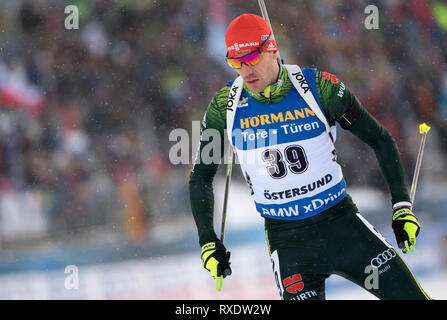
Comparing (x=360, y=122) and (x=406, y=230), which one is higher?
(x=360, y=122)

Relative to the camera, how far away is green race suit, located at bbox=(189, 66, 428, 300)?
336 cm

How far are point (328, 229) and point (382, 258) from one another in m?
0.32

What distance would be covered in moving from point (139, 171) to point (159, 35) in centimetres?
227

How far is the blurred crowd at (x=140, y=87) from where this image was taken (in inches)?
326

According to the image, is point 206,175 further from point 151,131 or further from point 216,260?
point 151,131

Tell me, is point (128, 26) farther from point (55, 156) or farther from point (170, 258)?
point (170, 258)

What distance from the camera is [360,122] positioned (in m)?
3.51

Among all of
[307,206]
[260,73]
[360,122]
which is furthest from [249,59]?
[307,206]

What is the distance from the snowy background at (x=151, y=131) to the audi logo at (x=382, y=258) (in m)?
3.50

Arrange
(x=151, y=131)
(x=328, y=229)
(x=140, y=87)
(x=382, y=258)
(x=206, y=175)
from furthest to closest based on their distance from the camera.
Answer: (x=140, y=87) → (x=151, y=131) → (x=206, y=175) → (x=328, y=229) → (x=382, y=258)

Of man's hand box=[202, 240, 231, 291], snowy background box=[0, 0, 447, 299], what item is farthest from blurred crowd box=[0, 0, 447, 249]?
man's hand box=[202, 240, 231, 291]

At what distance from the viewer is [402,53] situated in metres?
8.64

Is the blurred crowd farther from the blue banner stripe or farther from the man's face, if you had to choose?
the man's face

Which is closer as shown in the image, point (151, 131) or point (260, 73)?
point (260, 73)
